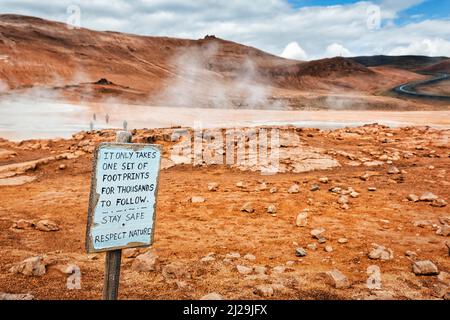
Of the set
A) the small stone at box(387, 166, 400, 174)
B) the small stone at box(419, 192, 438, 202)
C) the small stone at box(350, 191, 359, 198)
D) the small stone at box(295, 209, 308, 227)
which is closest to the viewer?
the small stone at box(295, 209, 308, 227)

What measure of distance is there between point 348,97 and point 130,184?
5515cm

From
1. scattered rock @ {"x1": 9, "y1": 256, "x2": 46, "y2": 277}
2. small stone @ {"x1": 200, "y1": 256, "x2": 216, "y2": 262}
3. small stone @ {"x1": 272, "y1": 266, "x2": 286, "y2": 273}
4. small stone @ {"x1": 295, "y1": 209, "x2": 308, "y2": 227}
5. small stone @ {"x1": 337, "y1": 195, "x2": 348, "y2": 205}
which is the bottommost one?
small stone @ {"x1": 272, "y1": 266, "x2": 286, "y2": 273}

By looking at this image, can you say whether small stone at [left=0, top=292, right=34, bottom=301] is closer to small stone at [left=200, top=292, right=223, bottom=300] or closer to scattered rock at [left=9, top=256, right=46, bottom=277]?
scattered rock at [left=9, top=256, right=46, bottom=277]

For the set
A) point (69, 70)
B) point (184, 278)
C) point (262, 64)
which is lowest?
point (184, 278)

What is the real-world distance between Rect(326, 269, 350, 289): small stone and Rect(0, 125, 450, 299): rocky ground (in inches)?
0.6

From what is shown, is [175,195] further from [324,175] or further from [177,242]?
[324,175]

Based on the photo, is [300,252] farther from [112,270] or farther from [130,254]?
[112,270]

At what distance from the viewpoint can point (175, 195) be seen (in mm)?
8094

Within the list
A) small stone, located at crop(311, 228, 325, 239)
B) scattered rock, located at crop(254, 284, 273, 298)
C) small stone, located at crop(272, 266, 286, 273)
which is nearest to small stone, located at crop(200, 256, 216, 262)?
small stone, located at crop(272, 266, 286, 273)

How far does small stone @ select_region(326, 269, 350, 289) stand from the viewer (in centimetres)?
434

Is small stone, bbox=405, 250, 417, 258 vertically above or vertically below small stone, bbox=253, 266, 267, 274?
above

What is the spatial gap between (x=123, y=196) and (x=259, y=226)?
12.6 feet
